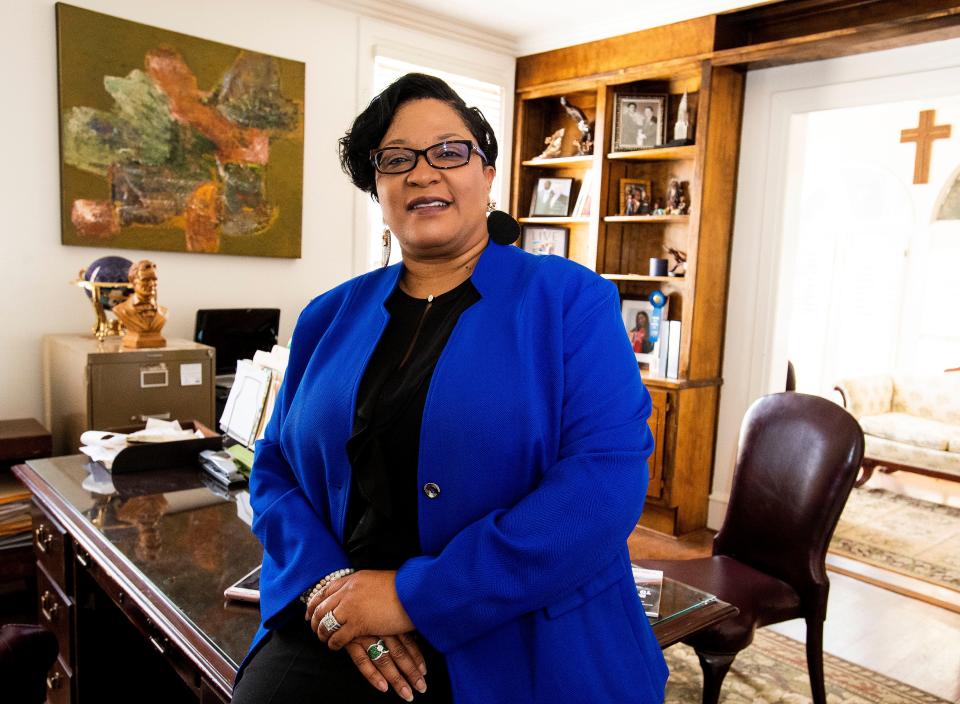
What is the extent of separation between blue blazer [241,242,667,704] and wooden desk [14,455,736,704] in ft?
0.60

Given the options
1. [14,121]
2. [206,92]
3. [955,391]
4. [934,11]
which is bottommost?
[955,391]

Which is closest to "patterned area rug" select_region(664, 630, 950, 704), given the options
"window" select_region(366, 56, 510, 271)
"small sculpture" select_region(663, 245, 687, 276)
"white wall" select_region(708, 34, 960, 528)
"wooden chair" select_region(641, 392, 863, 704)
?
"wooden chair" select_region(641, 392, 863, 704)

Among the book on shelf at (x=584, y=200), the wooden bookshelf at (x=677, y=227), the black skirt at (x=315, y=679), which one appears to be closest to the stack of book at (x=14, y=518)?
the black skirt at (x=315, y=679)

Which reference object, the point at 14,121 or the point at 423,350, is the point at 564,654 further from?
the point at 14,121

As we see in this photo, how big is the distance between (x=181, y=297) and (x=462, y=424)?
9.98 feet

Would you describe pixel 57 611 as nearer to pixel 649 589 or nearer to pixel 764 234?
pixel 649 589

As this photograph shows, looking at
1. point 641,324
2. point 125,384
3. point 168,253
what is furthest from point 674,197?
point 125,384

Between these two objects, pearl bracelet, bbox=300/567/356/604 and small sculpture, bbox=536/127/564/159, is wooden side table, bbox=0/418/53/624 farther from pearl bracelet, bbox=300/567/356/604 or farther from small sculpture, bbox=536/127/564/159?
small sculpture, bbox=536/127/564/159

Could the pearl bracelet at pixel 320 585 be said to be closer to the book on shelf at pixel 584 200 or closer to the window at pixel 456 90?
the window at pixel 456 90

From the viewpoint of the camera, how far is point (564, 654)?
1052 millimetres

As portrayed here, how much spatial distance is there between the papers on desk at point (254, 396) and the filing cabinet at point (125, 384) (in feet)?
2.09

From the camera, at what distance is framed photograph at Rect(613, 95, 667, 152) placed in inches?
174

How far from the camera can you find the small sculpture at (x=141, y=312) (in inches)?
112

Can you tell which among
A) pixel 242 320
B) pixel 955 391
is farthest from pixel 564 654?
pixel 955 391
